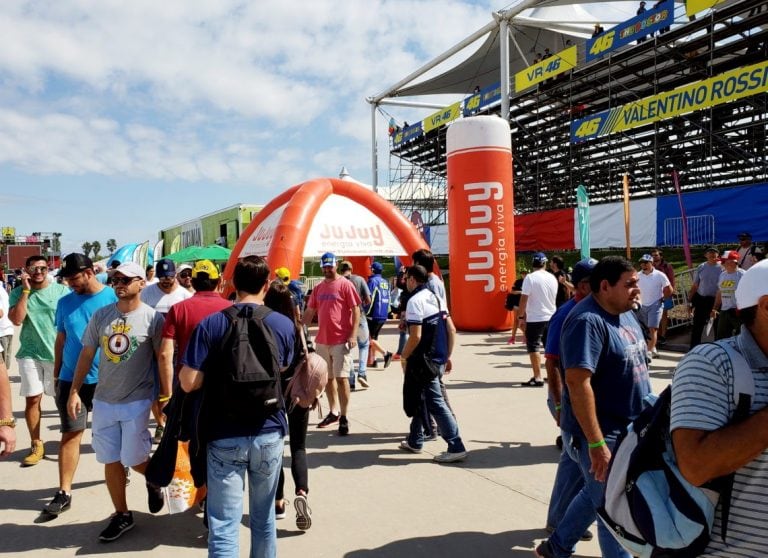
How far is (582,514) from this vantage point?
2611mm

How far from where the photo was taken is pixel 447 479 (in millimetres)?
4059

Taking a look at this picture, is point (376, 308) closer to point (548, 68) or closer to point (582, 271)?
point (582, 271)

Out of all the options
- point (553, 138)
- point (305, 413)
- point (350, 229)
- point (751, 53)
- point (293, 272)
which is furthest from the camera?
point (553, 138)

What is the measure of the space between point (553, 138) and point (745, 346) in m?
26.7

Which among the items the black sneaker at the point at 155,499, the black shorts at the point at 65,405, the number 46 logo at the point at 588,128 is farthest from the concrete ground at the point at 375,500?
the number 46 logo at the point at 588,128

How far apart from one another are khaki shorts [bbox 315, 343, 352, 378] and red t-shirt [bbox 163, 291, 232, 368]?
6.95 ft

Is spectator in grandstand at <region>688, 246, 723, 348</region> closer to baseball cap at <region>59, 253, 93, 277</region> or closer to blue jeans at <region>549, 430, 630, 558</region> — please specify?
blue jeans at <region>549, 430, 630, 558</region>

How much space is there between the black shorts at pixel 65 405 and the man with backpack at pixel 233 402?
5.42 feet

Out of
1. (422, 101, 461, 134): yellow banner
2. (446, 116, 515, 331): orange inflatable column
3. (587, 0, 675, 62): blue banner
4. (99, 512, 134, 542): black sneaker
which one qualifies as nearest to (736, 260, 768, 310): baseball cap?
(99, 512, 134, 542): black sneaker

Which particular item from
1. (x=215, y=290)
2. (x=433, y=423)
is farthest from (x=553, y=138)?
(x=215, y=290)

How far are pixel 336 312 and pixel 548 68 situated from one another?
16204 millimetres

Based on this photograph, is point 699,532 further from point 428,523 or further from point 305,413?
point 305,413

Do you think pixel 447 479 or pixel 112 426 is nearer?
pixel 112 426

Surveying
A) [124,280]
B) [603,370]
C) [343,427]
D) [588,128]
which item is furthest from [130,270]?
[588,128]
